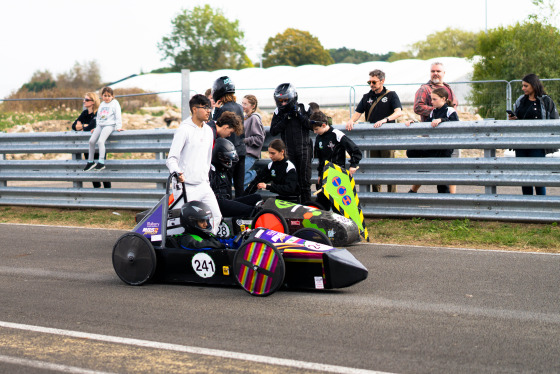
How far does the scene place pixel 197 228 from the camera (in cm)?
676

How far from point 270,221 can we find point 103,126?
5.15 meters

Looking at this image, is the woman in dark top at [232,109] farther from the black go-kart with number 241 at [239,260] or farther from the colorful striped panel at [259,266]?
the colorful striped panel at [259,266]

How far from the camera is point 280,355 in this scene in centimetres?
473

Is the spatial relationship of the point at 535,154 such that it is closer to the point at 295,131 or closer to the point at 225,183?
the point at 295,131

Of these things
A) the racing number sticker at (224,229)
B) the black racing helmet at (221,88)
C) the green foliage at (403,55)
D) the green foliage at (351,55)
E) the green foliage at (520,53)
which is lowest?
the racing number sticker at (224,229)

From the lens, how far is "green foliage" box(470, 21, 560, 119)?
28.1 meters

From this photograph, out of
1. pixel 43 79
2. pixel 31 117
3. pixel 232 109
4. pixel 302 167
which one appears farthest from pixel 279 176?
pixel 43 79

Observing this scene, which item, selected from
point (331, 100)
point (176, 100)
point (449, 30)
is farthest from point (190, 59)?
point (331, 100)

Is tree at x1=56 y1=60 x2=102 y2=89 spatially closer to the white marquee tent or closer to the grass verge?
the white marquee tent

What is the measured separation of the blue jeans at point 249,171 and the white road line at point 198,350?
16.3 feet

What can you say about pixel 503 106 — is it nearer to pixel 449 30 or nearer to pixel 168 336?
pixel 168 336

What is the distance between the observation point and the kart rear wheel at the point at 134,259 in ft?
22.6

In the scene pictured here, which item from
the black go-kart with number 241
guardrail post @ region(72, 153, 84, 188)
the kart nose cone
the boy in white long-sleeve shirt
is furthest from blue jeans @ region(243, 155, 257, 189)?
the kart nose cone

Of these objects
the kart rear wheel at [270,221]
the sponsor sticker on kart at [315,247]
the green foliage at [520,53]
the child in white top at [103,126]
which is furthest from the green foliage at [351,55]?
the sponsor sticker on kart at [315,247]
